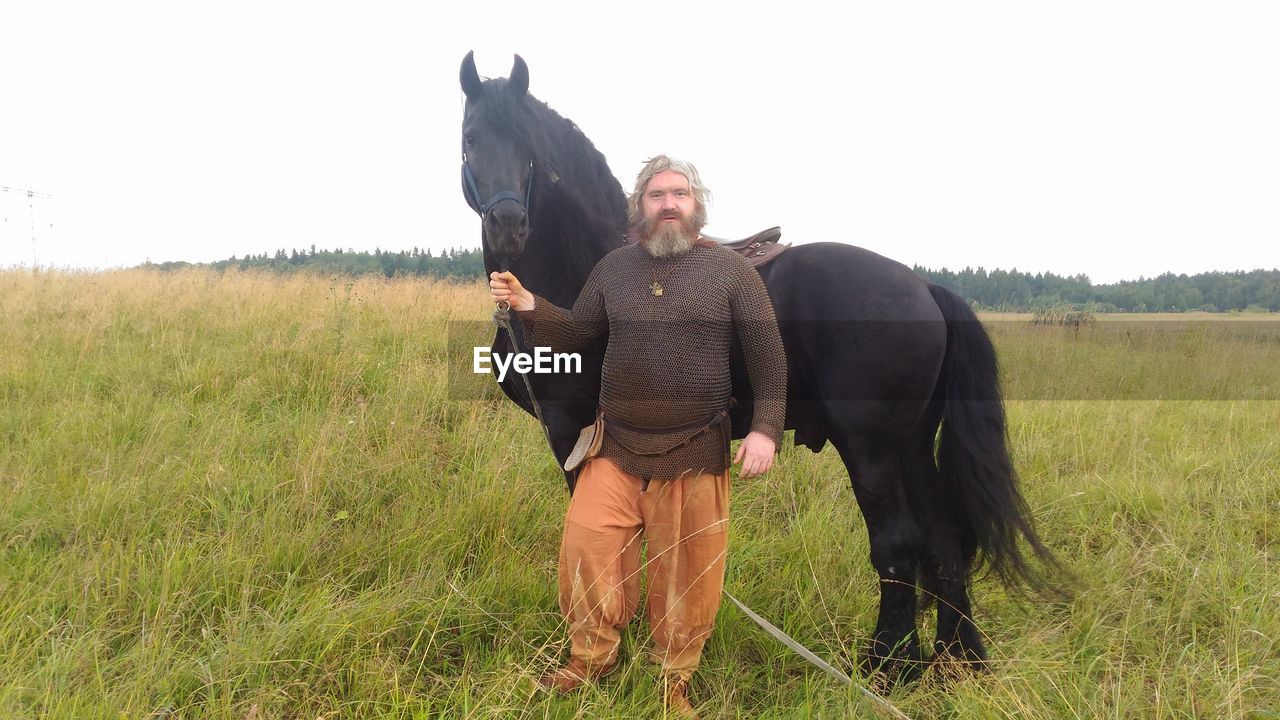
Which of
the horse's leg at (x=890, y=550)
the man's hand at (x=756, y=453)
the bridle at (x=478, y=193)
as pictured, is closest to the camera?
the man's hand at (x=756, y=453)

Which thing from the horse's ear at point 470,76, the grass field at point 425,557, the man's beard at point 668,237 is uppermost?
the horse's ear at point 470,76

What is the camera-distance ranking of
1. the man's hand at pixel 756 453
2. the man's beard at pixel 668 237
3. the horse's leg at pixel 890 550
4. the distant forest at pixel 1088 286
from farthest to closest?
1. the distant forest at pixel 1088 286
2. the horse's leg at pixel 890 550
3. the man's beard at pixel 668 237
4. the man's hand at pixel 756 453

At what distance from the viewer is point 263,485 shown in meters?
3.27

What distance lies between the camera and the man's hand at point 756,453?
1.98m

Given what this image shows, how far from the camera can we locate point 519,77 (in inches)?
97.2

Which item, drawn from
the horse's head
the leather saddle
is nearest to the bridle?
the horse's head

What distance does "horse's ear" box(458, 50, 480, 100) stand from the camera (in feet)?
7.93

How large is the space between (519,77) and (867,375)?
1837 millimetres

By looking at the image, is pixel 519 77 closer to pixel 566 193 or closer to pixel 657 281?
pixel 566 193

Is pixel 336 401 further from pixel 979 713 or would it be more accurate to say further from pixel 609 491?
pixel 979 713

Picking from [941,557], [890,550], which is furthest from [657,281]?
[941,557]

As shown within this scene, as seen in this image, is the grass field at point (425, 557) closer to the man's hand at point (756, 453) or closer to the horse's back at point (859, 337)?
the man's hand at point (756, 453)

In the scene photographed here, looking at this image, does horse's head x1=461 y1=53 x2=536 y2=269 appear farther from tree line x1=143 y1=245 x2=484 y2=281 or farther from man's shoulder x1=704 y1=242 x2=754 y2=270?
tree line x1=143 y1=245 x2=484 y2=281

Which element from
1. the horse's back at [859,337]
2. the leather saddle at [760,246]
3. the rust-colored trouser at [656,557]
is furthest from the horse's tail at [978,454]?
the rust-colored trouser at [656,557]
